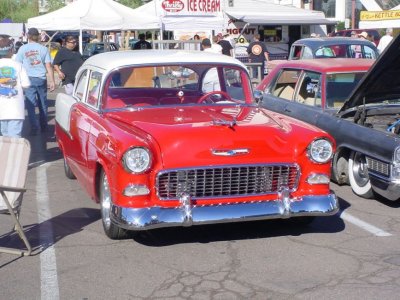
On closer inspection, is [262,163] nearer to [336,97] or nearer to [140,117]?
[140,117]

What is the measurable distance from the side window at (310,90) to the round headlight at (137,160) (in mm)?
3601

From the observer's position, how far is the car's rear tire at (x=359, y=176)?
696cm

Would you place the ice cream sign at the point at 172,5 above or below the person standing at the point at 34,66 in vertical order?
above

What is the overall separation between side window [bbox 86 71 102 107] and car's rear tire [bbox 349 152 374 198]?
2.83m

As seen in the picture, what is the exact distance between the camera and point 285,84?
9156 millimetres

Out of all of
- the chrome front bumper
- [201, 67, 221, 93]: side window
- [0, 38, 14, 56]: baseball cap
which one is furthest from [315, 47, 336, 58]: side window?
the chrome front bumper

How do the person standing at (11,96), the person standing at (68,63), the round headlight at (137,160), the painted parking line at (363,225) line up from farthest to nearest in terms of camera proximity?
the person standing at (68,63) < the person standing at (11,96) < the painted parking line at (363,225) < the round headlight at (137,160)

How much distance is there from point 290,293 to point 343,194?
3084mm

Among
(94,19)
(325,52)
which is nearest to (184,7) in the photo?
(94,19)

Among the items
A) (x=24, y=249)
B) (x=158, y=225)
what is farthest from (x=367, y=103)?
(x=24, y=249)

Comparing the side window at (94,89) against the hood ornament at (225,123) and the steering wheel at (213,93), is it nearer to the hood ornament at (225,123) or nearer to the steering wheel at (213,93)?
the steering wheel at (213,93)

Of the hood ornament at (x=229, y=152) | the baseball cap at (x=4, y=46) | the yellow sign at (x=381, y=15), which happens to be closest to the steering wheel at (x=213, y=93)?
the hood ornament at (x=229, y=152)

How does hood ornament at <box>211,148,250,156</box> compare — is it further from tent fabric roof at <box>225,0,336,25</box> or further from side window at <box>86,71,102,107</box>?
tent fabric roof at <box>225,0,336,25</box>

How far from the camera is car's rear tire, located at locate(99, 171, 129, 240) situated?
5466 mm
